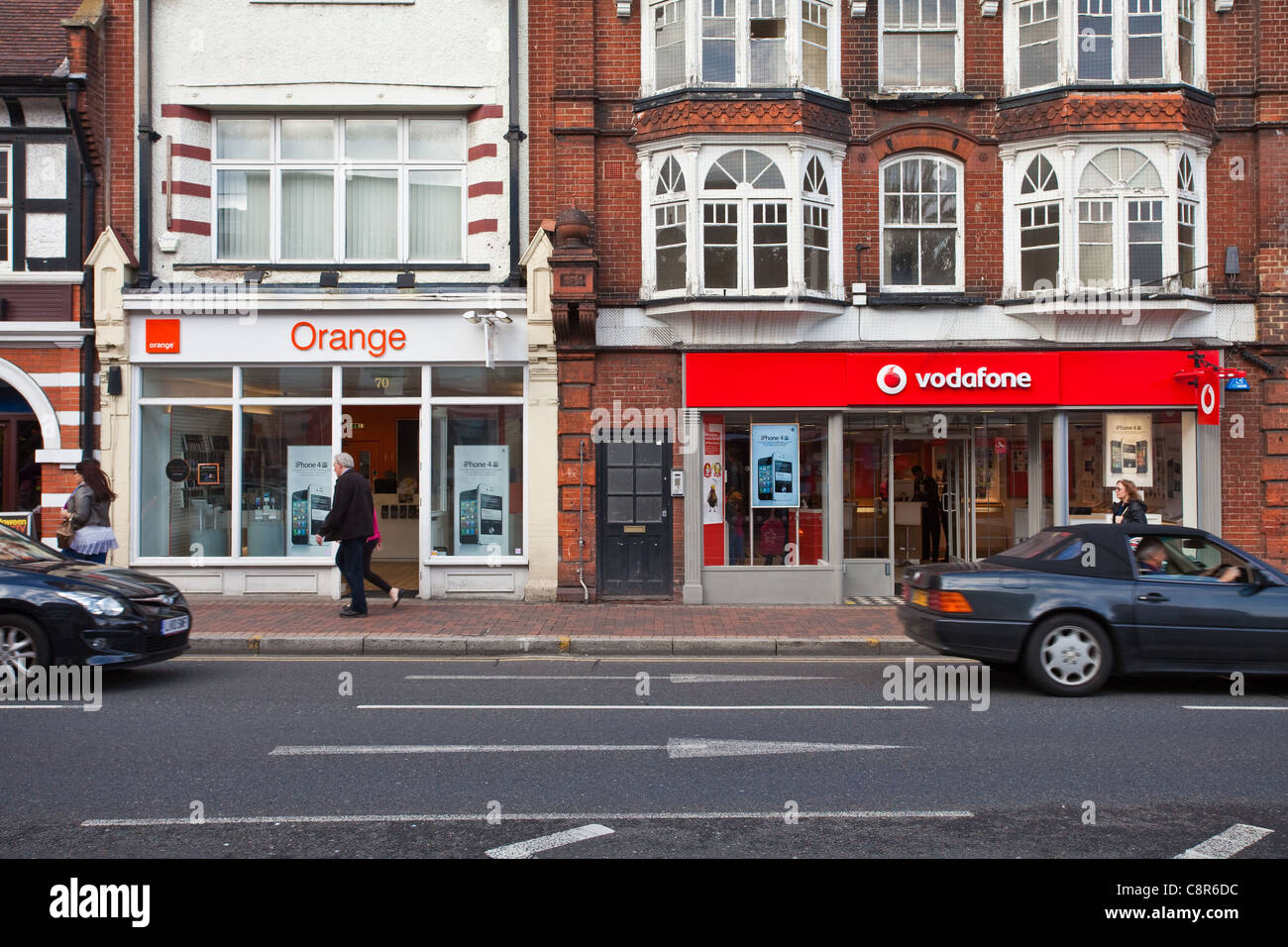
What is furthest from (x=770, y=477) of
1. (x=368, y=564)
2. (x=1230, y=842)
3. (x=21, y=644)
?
(x=1230, y=842)

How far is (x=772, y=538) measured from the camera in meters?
14.6

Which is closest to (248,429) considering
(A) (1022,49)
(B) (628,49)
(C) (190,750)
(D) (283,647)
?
(D) (283,647)

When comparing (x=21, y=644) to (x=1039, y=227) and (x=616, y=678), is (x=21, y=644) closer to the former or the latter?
Result: (x=616, y=678)

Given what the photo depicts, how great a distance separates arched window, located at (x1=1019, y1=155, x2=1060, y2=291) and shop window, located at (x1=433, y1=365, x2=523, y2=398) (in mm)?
7196

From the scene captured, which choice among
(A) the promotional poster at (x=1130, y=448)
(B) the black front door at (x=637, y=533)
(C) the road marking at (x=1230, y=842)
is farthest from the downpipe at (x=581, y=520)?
(C) the road marking at (x=1230, y=842)

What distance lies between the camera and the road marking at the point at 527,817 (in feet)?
16.9

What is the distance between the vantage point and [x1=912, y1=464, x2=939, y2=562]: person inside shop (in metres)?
15.7

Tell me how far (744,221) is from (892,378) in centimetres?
294

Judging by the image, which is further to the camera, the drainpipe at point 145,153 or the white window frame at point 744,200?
the drainpipe at point 145,153

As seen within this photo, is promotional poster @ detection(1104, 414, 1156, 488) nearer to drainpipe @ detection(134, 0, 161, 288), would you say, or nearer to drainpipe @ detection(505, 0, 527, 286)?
drainpipe @ detection(505, 0, 527, 286)

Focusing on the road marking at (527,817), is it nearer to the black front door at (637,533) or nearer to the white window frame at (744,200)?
the black front door at (637,533)

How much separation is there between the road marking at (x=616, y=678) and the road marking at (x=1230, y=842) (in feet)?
15.1

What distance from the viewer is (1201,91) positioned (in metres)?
14.4

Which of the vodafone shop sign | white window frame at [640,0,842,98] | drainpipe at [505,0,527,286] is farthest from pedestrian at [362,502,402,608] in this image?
white window frame at [640,0,842,98]
